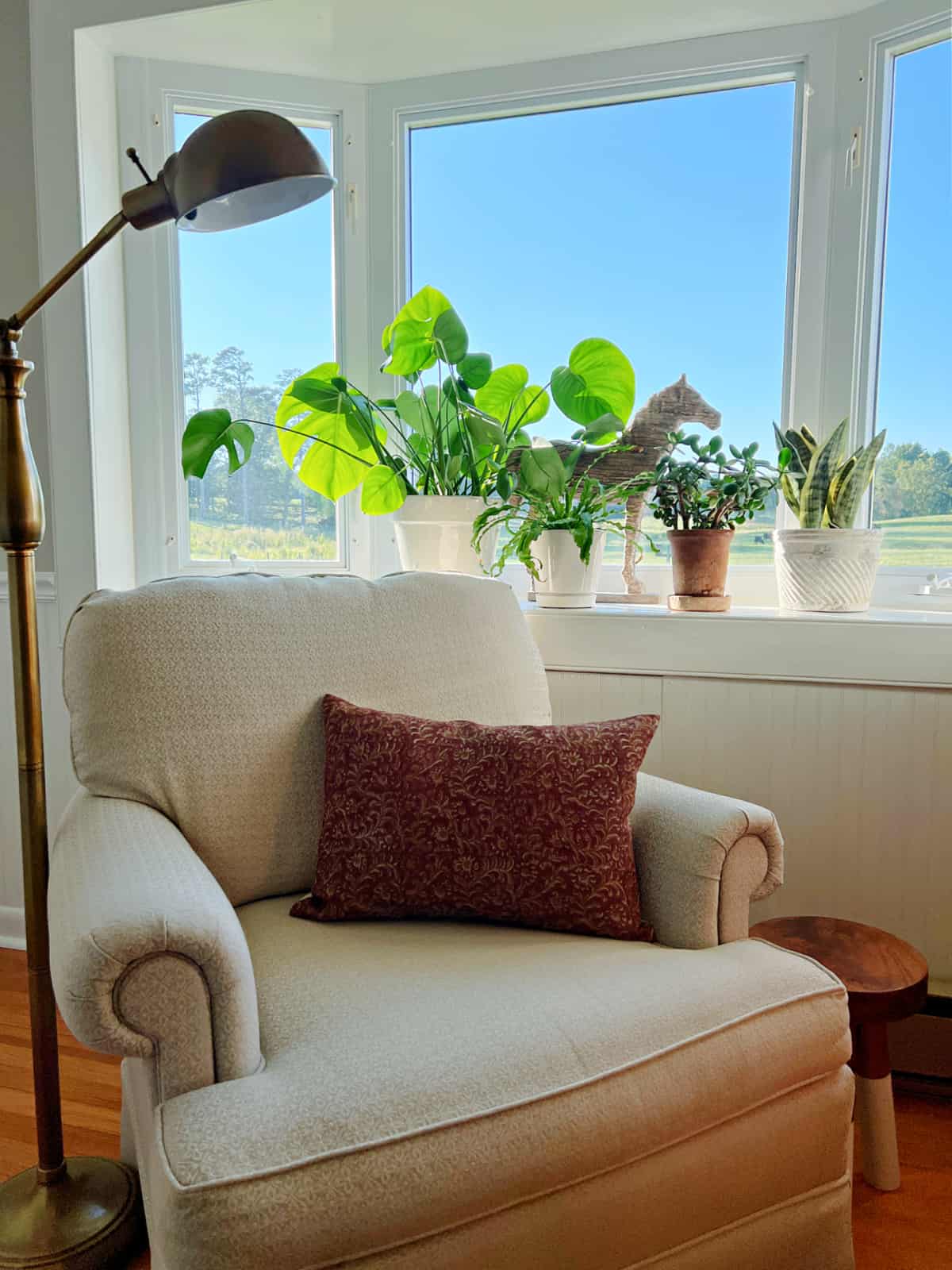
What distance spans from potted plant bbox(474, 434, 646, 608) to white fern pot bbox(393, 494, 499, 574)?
4 centimetres

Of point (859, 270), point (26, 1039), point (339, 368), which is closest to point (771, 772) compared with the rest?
point (859, 270)

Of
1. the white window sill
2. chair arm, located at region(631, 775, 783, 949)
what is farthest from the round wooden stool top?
the white window sill

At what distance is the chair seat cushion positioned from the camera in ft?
2.66

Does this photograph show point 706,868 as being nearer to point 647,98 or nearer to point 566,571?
point 566,571

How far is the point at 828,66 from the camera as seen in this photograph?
1.97 m

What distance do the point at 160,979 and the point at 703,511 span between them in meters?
1.43

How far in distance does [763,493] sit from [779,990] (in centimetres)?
109

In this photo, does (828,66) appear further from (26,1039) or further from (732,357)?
(26,1039)

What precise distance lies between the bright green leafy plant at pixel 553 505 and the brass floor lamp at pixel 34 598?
30.5 inches

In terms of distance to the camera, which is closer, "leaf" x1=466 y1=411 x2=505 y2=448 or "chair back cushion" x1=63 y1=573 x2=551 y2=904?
"chair back cushion" x1=63 y1=573 x2=551 y2=904

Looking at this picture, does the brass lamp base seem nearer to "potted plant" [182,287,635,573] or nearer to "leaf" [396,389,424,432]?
"potted plant" [182,287,635,573]

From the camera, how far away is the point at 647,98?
2.12 metres

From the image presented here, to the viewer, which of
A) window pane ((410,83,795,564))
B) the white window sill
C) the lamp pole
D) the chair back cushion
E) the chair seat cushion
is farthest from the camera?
window pane ((410,83,795,564))

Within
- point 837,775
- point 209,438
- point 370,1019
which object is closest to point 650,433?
point 837,775
